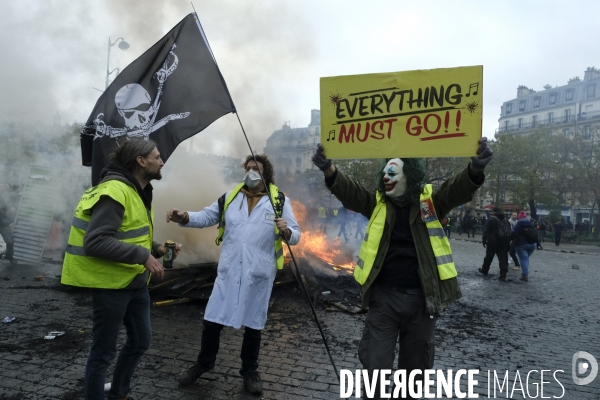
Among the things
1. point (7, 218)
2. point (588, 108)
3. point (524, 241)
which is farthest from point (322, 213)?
point (588, 108)

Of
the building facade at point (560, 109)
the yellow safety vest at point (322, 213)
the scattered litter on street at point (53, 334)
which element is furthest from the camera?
the building facade at point (560, 109)

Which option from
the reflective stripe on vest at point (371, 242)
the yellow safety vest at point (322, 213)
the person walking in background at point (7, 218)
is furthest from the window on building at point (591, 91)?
the reflective stripe on vest at point (371, 242)

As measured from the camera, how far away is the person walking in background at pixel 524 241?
10.4 meters

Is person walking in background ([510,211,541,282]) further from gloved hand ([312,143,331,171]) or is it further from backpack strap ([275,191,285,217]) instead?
gloved hand ([312,143,331,171])

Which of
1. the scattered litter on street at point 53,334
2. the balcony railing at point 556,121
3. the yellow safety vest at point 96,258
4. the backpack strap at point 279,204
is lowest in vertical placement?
the scattered litter on street at point 53,334

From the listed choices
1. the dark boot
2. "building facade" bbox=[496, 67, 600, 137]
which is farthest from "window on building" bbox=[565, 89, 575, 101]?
the dark boot

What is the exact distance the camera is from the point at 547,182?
111ft

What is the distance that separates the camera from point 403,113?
2.94m

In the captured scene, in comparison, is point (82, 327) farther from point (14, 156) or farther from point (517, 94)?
point (517, 94)

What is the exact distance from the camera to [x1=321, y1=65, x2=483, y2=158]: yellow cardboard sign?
2.80 metres

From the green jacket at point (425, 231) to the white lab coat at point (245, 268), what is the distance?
2.57 feet

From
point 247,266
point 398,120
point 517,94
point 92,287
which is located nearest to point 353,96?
point 398,120

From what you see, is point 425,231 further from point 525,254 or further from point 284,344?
point 525,254

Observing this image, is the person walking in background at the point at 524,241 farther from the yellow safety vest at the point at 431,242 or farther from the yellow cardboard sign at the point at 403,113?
the yellow cardboard sign at the point at 403,113
